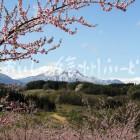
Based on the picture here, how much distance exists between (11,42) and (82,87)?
326 ft

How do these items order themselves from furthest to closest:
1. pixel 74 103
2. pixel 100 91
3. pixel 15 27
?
pixel 100 91 < pixel 74 103 < pixel 15 27

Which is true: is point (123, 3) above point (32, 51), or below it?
above

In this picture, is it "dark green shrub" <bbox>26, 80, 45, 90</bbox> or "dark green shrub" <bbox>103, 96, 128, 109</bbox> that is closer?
"dark green shrub" <bbox>103, 96, 128, 109</bbox>

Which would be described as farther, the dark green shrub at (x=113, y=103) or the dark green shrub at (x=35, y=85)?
the dark green shrub at (x=35, y=85)

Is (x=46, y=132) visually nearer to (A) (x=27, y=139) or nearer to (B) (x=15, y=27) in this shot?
(A) (x=27, y=139)

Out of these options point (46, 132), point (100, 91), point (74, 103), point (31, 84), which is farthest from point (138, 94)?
point (46, 132)

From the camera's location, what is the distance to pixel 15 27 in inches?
259

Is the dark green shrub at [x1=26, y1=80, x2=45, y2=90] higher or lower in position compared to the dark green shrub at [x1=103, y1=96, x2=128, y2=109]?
higher

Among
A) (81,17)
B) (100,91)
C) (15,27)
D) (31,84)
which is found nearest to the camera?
(15,27)

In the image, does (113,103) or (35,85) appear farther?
(35,85)

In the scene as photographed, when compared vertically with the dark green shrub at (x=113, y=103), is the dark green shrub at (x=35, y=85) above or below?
above

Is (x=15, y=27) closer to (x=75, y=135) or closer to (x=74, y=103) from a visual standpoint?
(x=75, y=135)

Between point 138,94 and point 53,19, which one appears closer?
point 53,19

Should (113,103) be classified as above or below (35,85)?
below
